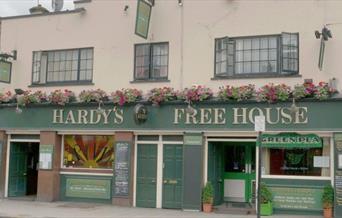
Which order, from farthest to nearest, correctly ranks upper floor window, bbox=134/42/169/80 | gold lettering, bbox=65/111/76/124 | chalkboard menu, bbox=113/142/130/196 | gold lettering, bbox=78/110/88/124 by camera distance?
gold lettering, bbox=65/111/76/124
gold lettering, bbox=78/110/88/124
upper floor window, bbox=134/42/169/80
chalkboard menu, bbox=113/142/130/196

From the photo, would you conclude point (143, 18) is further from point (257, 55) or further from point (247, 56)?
point (257, 55)

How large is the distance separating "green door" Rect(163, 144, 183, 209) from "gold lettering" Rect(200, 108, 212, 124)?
4.07 feet

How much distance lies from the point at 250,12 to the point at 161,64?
350 cm

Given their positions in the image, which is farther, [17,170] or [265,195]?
[17,170]

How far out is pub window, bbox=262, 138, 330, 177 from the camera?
635 inches

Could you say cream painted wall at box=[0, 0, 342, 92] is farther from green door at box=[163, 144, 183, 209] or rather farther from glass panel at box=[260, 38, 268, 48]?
green door at box=[163, 144, 183, 209]

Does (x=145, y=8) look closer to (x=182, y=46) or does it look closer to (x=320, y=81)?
(x=182, y=46)

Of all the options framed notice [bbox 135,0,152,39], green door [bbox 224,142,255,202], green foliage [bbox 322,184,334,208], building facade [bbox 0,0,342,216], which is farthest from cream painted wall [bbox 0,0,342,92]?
green foliage [bbox 322,184,334,208]

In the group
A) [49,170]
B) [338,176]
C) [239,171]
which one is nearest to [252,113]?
[239,171]

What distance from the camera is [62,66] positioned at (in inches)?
776

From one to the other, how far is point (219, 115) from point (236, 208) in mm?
3051

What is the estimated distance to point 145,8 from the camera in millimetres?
17531

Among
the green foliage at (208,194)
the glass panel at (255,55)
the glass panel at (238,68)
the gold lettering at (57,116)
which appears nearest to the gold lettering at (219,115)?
the glass panel at (238,68)

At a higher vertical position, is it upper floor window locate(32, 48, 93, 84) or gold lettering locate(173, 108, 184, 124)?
upper floor window locate(32, 48, 93, 84)
